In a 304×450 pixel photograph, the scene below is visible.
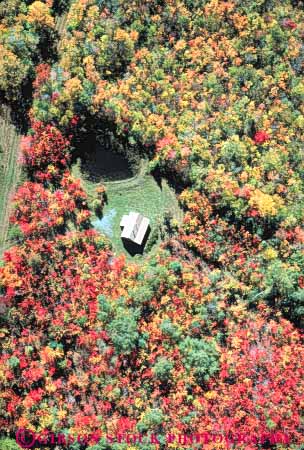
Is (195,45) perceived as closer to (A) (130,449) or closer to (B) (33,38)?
(B) (33,38)

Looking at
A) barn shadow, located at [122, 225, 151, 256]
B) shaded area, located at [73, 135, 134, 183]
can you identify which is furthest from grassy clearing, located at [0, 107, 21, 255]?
barn shadow, located at [122, 225, 151, 256]

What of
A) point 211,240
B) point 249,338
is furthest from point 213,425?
point 211,240

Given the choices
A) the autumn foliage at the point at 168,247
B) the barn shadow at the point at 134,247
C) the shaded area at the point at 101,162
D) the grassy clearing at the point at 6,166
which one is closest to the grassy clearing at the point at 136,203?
the barn shadow at the point at 134,247

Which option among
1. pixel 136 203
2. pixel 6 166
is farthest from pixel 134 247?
pixel 6 166

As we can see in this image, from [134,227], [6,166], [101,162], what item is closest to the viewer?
[134,227]

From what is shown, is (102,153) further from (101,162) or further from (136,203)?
(136,203)

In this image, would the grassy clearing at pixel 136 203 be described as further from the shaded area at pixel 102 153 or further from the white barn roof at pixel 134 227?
the white barn roof at pixel 134 227
